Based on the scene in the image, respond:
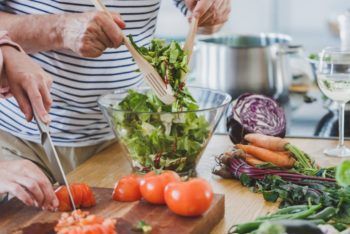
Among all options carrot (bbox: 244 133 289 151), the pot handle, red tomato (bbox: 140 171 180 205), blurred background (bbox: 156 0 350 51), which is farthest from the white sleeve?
blurred background (bbox: 156 0 350 51)

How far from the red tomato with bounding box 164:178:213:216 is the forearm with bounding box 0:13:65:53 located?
0.62m

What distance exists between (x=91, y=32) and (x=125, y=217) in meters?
0.54

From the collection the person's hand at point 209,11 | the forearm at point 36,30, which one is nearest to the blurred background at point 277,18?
the person's hand at point 209,11

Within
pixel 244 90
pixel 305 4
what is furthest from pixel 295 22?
pixel 244 90

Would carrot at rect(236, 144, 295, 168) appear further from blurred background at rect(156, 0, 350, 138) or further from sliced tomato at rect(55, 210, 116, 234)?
sliced tomato at rect(55, 210, 116, 234)

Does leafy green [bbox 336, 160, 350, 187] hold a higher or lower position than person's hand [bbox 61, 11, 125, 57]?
lower

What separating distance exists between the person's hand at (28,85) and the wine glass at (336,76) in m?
0.78

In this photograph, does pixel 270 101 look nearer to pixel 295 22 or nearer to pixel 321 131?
pixel 321 131

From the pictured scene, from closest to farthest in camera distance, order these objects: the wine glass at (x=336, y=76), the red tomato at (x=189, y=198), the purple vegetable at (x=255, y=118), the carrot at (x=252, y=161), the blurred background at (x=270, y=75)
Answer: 1. the red tomato at (x=189, y=198)
2. the carrot at (x=252, y=161)
3. the wine glass at (x=336, y=76)
4. the purple vegetable at (x=255, y=118)
5. the blurred background at (x=270, y=75)

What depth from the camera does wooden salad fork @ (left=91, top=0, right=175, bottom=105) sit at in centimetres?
190

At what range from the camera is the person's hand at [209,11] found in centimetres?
217

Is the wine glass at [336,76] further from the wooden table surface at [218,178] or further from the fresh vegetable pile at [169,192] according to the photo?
the fresh vegetable pile at [169,192]

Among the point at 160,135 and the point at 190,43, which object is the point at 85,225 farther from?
the point at 190,43

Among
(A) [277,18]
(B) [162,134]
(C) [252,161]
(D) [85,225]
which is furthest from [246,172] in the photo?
(A) [277,18]
